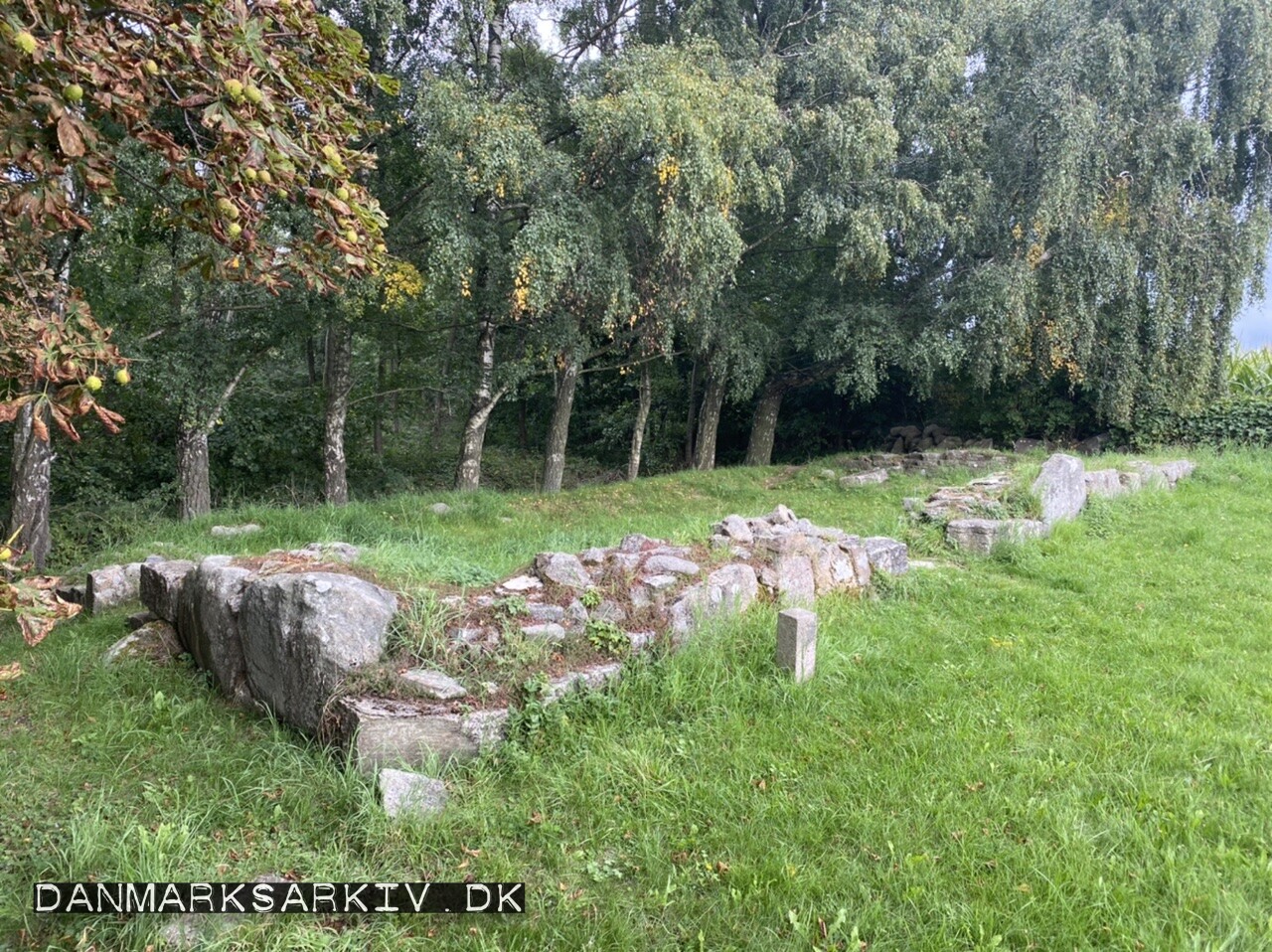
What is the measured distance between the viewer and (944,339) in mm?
10938

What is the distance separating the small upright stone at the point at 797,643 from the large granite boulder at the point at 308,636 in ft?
6.34

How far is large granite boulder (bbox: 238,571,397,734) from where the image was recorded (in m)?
3.00

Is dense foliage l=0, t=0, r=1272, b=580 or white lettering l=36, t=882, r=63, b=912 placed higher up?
dense foliage l=0, t=0, r=1272, b=580

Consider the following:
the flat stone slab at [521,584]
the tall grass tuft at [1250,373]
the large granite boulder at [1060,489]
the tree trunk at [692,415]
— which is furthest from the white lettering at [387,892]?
the tall grass tuft at [1250,373]

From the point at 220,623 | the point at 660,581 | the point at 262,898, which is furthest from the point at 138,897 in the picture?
the point at 660,581

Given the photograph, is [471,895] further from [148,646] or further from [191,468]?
[191,468]

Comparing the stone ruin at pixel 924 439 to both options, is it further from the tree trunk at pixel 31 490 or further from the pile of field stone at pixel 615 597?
the tree trunk at pixel 31 490

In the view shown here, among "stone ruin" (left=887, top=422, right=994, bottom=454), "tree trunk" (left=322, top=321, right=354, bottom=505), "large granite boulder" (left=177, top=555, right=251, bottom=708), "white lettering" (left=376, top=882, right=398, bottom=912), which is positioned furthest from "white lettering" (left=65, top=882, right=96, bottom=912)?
"stone ruin" (left=887, top=422, right=994, bottom=454)

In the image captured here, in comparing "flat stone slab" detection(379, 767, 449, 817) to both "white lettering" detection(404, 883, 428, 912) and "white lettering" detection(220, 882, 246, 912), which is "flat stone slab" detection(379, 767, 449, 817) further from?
"white lettering" detection(220, 882, 246, 912)

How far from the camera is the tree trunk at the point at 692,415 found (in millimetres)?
16031

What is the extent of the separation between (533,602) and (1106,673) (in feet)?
10.1

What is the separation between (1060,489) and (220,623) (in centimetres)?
735

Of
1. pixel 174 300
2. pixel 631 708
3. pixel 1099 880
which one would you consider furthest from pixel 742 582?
pixel 174 300

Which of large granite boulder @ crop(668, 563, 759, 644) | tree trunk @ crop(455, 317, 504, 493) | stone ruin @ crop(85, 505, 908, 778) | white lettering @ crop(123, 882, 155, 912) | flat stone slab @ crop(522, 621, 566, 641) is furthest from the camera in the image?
tree trunk @ crop(455, 317, 504, 493)
